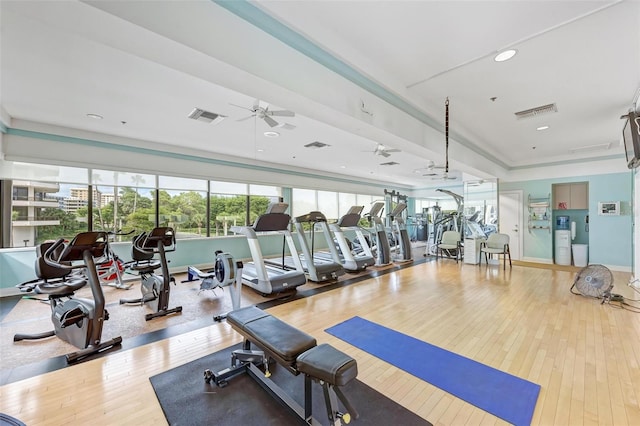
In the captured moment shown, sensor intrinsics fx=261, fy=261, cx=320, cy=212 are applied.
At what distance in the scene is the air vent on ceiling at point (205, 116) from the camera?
423 centimetres

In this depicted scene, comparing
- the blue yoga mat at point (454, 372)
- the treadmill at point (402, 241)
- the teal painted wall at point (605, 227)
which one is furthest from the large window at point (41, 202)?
the teal painted wall at point (605, 227)

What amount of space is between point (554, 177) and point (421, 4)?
26.5ft

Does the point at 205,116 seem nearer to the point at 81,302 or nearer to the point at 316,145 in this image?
the point at 316,145

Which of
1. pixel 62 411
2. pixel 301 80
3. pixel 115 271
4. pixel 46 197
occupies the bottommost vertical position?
pixel 62 411

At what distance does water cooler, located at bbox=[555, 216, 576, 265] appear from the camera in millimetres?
7285

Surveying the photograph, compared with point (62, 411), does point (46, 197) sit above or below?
above

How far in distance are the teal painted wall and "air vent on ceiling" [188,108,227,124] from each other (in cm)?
900

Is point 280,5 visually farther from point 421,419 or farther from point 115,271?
point 115,271

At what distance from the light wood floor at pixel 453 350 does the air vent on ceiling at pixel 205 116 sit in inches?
129

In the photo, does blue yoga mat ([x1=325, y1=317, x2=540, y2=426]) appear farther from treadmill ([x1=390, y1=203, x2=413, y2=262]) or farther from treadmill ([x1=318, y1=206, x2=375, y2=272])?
treadmill ([x1=390, y1=203, x2=413, y2=262])

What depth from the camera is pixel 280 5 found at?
2.11 metres

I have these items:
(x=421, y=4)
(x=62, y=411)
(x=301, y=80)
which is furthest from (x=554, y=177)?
(x=62, y=411)

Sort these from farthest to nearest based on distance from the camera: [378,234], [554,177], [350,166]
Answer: [350,166] → [554,177] → [378,234]

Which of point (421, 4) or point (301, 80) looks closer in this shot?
point (421, 4)
